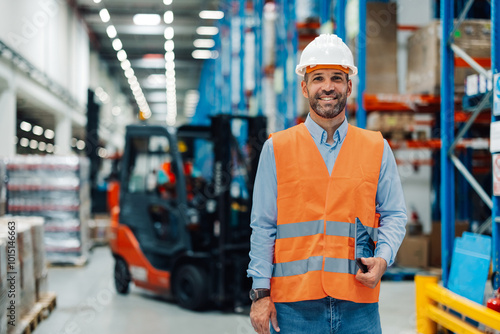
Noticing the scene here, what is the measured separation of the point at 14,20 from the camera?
1116 centimetres

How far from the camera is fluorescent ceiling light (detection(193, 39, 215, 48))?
2244cm

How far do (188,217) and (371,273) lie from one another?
14.4ft

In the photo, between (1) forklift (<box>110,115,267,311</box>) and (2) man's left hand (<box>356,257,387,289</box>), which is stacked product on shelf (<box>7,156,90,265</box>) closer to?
(1) forklift (<box>110,115,267,311</box>)

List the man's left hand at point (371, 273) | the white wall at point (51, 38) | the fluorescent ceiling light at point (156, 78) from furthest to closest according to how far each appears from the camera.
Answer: the fluorescent ceiling light at point (156, 78) < the white wall at point (51, 38) < the man's left hand at point (371, 273)

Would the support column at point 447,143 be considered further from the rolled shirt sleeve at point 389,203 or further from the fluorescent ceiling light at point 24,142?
the fluorescent ceiling light at point 24,142

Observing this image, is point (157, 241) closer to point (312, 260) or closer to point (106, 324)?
point (106, 324)

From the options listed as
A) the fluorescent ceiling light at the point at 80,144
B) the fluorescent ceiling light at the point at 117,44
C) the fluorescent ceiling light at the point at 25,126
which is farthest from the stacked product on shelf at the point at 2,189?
the fluorescent ceiling light at the point at 80,144

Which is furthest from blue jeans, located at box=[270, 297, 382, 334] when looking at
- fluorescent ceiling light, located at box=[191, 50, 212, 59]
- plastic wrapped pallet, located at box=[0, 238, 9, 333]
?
fluorescent ceiling light, located at box=[191, 50, 212, 59]

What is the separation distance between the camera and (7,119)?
10898 mm

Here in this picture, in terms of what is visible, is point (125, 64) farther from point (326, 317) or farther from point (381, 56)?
point (326, 317)

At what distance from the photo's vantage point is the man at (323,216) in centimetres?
198

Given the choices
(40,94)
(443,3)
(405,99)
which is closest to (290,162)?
(443,3)

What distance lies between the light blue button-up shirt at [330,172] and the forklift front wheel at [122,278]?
5498 millimetres

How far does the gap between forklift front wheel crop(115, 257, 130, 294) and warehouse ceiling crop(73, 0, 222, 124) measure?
468 inches
